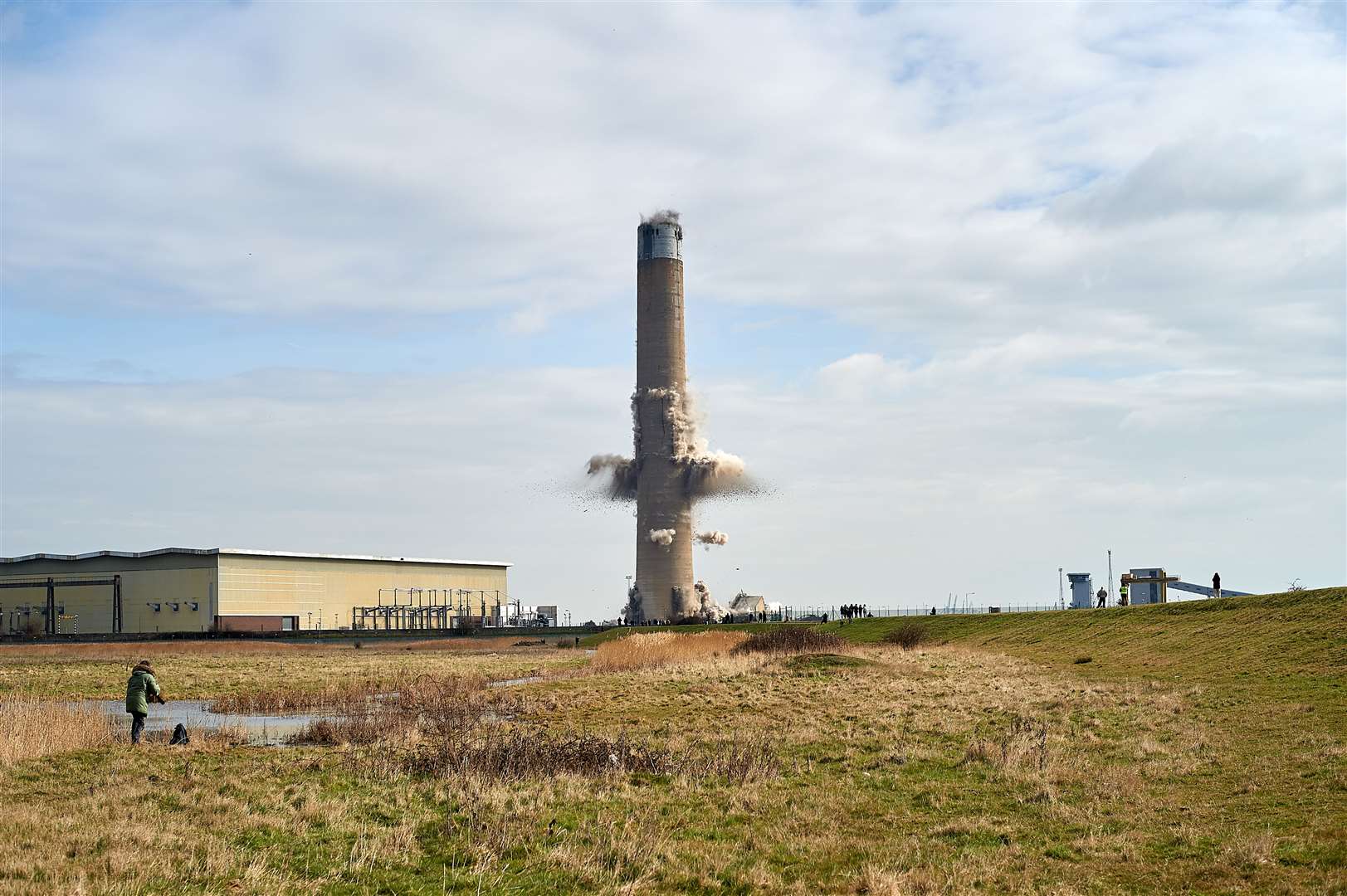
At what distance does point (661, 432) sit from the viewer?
4926 inches

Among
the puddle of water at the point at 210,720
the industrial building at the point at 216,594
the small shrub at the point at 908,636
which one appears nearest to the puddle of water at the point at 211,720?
the puddle of water at the point at 210,720

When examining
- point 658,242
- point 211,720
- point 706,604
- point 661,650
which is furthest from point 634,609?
point 211,720

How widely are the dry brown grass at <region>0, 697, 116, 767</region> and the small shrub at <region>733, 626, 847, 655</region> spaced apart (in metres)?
33.6

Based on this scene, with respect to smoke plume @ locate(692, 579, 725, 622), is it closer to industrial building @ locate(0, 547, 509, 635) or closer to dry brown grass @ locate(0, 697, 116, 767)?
industrial building @ locate(0, 547, 509, 635)

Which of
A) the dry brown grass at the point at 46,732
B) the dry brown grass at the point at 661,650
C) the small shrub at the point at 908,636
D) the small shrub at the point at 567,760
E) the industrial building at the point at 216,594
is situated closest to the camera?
the small shrub at the point at 567,760

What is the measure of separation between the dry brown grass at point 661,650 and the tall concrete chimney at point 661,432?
53049 mm

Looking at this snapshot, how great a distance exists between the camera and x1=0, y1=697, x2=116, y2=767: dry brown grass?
2294 centimetres

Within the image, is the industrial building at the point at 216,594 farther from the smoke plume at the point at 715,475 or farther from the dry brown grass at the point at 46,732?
the dry brown grass at the point at 46,732

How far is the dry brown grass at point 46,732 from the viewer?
22.9m

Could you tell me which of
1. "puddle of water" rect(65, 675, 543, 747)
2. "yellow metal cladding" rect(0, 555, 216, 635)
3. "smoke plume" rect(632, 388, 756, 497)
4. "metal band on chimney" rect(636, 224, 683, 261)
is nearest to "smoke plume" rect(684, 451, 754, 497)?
"smoke plume" rect(632, 388, 756, 497)

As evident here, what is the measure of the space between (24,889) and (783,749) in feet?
48.8

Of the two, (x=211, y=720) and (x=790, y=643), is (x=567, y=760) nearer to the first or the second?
(x=211, y=720)

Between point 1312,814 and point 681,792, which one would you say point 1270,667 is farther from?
point 681,792

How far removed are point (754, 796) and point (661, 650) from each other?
42.4m
